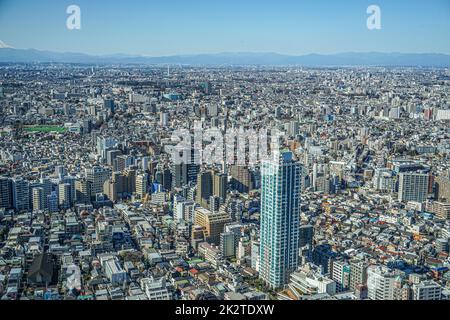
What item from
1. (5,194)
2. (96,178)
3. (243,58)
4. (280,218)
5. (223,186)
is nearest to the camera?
(280,218)

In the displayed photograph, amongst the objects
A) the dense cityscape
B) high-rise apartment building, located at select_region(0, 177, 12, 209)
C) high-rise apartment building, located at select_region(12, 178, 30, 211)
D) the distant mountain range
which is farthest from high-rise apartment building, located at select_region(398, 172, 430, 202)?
high-rise apartment building, located at select_region(0, 177, 12, 209)

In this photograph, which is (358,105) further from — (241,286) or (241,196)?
(241,286)

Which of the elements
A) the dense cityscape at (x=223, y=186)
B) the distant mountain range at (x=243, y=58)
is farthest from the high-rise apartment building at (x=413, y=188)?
the distant mountain range at (x=243, y=58)

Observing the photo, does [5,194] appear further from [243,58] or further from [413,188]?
[413,188]

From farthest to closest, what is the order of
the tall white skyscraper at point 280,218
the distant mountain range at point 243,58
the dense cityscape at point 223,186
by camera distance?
1. the distant mountain range at point 243,58
2. the tall white skyscraper at point 280,218
3. the dense cityscape at point 223,186

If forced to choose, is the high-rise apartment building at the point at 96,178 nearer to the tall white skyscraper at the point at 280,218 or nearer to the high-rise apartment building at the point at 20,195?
the high-rise apartment building at the point at 20,195

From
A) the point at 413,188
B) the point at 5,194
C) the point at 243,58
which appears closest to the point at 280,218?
the point at 243,58
